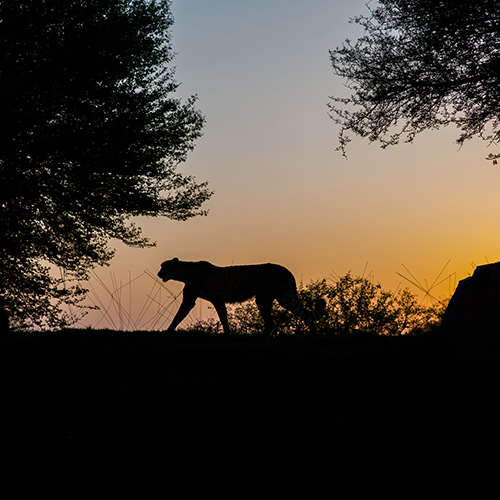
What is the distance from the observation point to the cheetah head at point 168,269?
14.2m

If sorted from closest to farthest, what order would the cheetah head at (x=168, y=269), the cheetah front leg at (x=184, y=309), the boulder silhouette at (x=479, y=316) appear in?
the boulder silhouette at (x=479, y=316) → the cheetah front leg at (x=184, y=309) → the cheetah head at (x=168, y=269)

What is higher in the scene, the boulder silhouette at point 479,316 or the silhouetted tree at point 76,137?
the silhouetted tree at point 76,137

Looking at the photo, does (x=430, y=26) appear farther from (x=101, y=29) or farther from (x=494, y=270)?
(x=101, y=29)

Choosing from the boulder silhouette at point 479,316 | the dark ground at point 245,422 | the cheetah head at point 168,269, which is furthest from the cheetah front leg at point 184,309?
the boulder silhouette at point 479,316

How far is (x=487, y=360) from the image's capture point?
22.5ft

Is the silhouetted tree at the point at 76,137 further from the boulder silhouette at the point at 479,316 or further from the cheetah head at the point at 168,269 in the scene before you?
the boulder silhouette at the point at 479,316

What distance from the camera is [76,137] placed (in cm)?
1395

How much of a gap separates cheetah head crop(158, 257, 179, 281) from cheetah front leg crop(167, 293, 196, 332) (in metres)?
1.04

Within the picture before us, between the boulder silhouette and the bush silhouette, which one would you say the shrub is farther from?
the boulder silhouette

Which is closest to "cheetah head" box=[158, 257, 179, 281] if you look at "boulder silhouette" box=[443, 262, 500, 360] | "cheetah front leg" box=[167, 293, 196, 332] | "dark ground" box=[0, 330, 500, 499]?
"cheetah front leg" box=[167, 293, 196, 332]

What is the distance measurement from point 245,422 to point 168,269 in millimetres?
8618

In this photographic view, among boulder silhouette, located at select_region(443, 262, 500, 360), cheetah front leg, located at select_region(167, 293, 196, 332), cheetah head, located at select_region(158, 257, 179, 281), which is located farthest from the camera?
cheetah head, located at select_region(158, 257, 179, 281)

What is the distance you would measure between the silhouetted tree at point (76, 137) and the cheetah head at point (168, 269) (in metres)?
1.75

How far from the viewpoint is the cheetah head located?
1417cm
